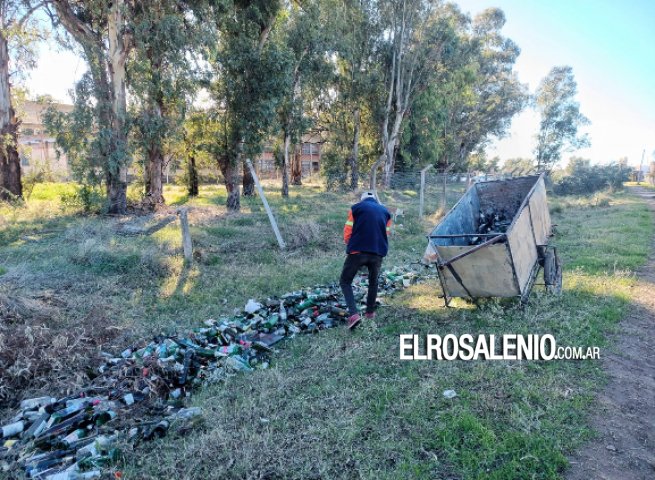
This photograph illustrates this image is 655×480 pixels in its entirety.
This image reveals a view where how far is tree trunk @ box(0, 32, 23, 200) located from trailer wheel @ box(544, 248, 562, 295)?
15.5m

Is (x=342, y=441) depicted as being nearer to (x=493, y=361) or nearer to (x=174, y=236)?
(x=493, y=361)

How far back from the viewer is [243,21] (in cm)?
1305

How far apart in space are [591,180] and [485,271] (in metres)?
30.6

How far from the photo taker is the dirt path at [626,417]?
249cm

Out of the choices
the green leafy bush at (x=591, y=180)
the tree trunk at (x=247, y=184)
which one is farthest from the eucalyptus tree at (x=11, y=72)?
the green leafy bush at (x=591, y=180)

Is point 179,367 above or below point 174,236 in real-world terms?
below

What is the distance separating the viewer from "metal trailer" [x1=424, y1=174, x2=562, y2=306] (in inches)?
178

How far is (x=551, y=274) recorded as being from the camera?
214 inches

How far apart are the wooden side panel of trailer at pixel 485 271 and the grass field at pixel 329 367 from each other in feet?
0.99

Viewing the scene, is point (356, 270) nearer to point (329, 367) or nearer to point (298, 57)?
point (329, 367)

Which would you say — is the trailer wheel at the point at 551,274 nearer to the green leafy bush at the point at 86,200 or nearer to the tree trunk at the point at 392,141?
the green leafy bush at the point at 86,200

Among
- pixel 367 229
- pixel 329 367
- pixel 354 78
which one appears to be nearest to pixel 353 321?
pixel 329 367

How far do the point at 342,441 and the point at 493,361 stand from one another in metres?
1.88

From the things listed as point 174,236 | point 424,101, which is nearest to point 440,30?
point 424,101
